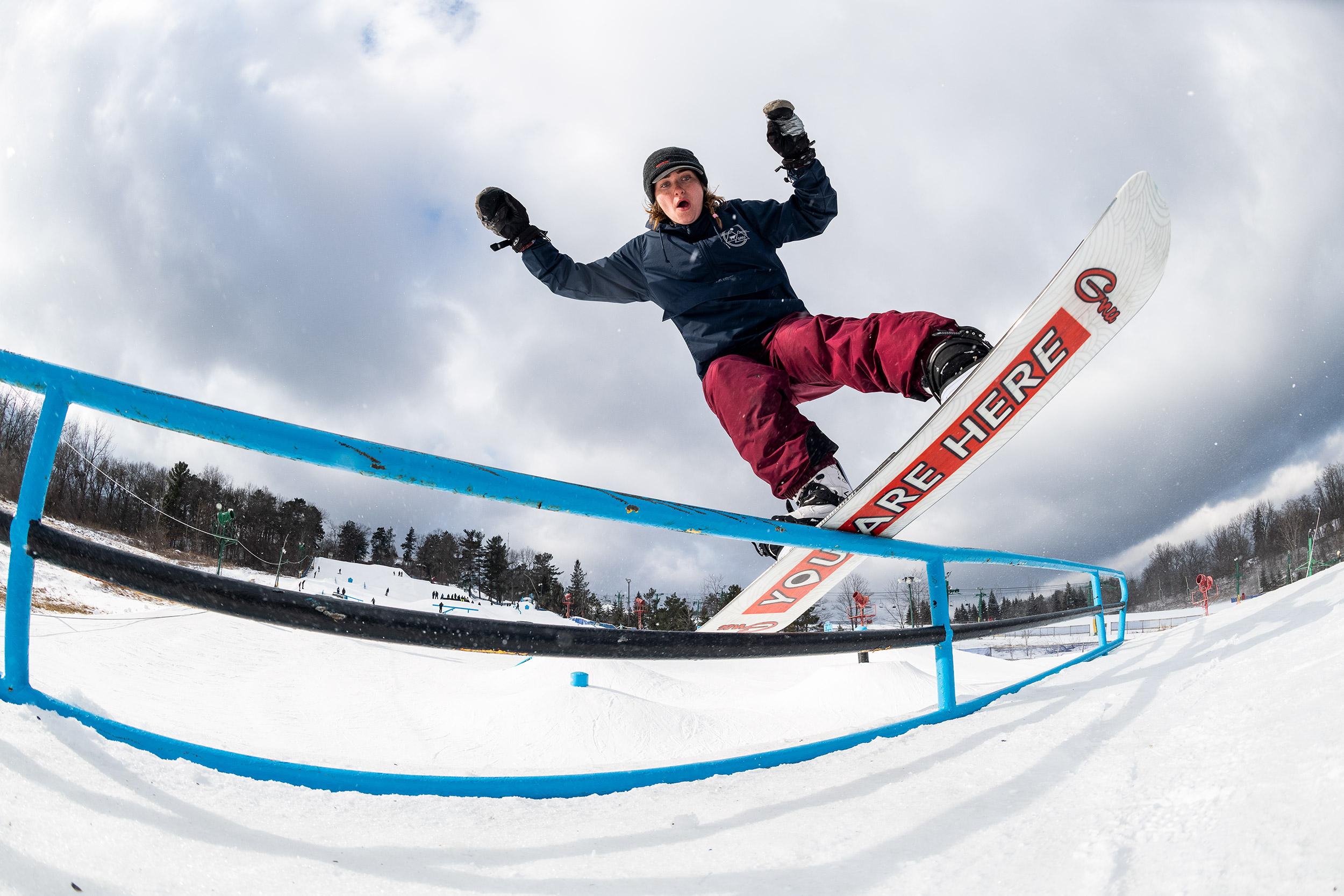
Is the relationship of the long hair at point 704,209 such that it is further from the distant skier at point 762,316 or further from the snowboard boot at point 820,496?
the snowboard boot at point 820,496

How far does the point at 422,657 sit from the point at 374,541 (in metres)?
69.0

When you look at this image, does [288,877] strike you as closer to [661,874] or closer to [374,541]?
[661,874]

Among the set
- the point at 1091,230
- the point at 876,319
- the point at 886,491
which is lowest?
the point at 886,491

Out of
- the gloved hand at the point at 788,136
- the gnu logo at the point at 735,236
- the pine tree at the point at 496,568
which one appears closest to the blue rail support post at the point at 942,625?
the gnu logo at the point at 735,236

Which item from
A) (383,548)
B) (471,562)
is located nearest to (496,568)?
(471,562)

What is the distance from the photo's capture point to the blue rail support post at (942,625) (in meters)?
1.97

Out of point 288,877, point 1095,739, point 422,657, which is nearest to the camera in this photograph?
point 288,877

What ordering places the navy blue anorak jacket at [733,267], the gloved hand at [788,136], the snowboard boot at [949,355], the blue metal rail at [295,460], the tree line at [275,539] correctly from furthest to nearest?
1. the tree line at [275,539]
2. the navy blue anorak jacket at [733,267]
3. the gloved hand at [788,136]
4. the snowboard boot at [949,355]
5. the blue metal rail at [295,460]

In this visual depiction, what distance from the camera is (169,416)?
899 mm

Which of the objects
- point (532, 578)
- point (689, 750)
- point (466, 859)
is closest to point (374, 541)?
point (532, 578)

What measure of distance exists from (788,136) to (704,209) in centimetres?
48

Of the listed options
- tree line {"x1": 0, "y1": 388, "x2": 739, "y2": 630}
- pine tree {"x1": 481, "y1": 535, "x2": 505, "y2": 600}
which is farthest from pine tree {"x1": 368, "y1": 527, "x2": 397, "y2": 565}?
pine tree {"x1": 481, "y1": 535, "x2": 505, "y2": 600}

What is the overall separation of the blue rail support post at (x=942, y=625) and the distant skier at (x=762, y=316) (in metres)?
0.46

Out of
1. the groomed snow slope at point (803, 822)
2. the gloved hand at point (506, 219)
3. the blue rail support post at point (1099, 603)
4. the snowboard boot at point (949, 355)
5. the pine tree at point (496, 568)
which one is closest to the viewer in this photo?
the groomed snow slope at point (803, 822)
